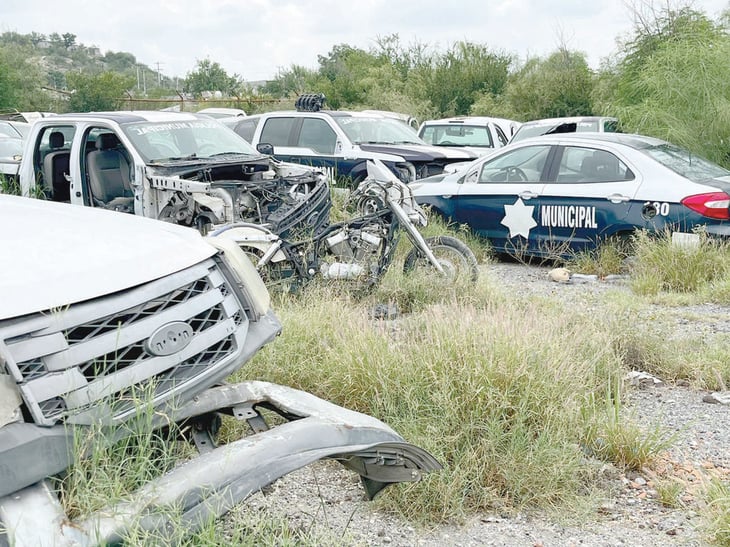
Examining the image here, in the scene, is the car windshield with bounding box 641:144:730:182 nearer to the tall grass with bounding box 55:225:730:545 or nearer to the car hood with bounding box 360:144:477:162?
the tall grass with bounding box 55:225:730:545

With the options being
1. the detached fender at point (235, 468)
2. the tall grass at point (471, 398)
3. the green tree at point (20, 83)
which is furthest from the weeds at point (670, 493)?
the green tree at point (20, 83)

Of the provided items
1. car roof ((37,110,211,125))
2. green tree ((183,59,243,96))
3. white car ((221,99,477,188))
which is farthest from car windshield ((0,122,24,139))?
green tree ((183,59,243,96))

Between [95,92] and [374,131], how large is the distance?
2560 centimetres

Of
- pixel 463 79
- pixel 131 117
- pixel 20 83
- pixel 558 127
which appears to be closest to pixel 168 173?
pixel 131 117

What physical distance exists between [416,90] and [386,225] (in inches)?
877

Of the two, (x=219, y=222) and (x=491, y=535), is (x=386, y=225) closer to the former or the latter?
(x=219, y=222)

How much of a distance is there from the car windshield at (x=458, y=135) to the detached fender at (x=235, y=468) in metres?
12.8

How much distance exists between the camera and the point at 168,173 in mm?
7844

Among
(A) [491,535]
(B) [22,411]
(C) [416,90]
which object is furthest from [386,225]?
(C) [416,90]

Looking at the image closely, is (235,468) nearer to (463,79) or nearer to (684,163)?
(684,163)

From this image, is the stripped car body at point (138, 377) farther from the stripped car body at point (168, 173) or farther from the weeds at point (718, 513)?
the stripped car body at point (168, 173)

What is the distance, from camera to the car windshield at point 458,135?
15.5 m

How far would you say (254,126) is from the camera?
44.8 feet

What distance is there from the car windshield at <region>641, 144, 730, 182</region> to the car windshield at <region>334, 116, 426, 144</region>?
4809mm
